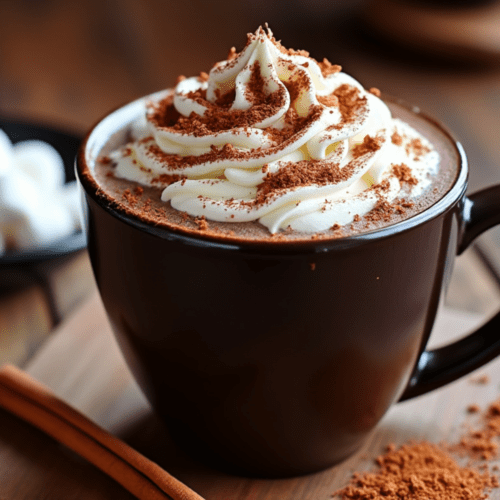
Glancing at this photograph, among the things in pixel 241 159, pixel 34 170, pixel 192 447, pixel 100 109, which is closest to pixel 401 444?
pixel 192 447

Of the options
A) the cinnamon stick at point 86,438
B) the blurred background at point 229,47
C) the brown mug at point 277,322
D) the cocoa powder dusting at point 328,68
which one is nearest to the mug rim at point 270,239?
the brown mug at point 277,322

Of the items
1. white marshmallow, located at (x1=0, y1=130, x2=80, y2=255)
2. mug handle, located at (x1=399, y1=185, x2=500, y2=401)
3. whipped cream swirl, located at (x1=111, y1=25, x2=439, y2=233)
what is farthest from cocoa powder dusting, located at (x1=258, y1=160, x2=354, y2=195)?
white marshmallow, located at (x1=0, y1=130, x2=80, y2=255)

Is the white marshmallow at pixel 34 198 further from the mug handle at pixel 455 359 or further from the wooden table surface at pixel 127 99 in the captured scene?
the mug handle at pixel 455 359

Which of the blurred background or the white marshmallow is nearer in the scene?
the white marshmallow

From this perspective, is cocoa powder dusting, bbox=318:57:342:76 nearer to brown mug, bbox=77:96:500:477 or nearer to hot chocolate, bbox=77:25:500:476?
hot chocolate, bbox=77:25:500:476

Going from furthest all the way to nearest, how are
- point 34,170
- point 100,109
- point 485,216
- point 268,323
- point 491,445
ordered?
point 100,109, point 34,170, point 491,445, point 485,216, point 268,323

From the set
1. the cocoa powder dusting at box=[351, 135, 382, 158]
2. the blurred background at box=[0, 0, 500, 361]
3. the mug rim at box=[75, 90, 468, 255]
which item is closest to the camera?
the mug rim at box=[75, 90, 468, 255]

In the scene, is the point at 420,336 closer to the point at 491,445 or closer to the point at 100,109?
the point at 491,445
